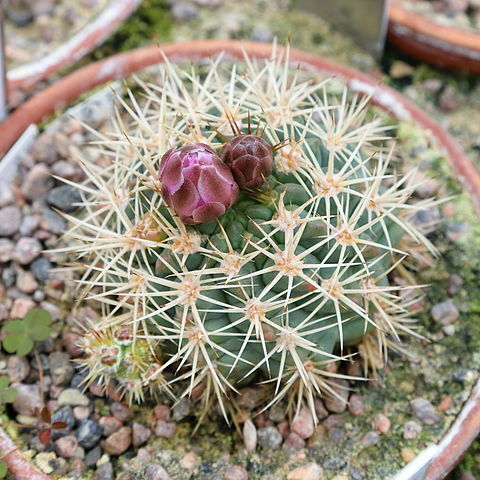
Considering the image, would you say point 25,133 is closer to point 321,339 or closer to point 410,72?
point 321,339

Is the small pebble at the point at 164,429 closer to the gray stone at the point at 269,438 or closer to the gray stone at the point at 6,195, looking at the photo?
the gray stone at the point at 269,438

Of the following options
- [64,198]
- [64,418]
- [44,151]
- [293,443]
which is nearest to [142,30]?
[44,151]

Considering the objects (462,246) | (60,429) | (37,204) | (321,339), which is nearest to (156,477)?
(60,429)

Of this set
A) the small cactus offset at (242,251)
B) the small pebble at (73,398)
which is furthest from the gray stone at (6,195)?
the small pebble at (73,398)

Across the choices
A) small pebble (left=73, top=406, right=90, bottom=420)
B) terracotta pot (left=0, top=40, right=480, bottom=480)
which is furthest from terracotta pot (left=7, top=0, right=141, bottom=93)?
small pebble (left=73, top=406, right=90, bottom=420)

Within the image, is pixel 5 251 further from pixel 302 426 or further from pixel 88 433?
pixel 302 426
